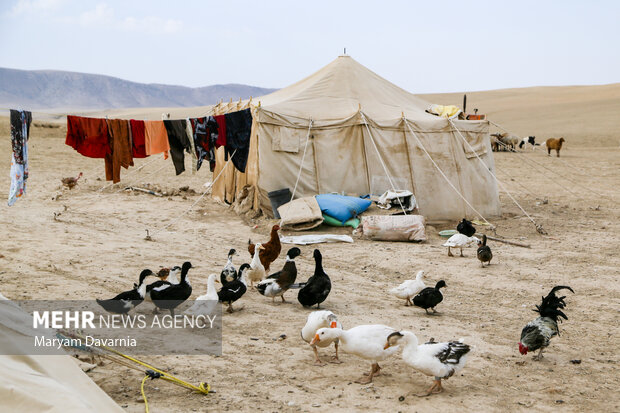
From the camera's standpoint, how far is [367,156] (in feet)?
40.6

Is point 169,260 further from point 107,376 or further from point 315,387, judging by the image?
point 315,387

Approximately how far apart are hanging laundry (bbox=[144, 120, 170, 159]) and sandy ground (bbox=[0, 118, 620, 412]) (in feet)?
5.26

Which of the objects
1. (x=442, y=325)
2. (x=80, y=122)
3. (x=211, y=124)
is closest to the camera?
(x=442, y=325)

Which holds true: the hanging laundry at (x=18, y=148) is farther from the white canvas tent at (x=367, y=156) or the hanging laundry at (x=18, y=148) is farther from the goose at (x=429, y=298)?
the goose at (x=429, y=298)

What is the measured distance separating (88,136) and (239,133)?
2619 millimetres

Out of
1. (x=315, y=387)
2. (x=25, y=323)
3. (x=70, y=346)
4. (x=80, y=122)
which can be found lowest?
(x=315, y=387)

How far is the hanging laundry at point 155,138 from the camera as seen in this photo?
33.0ft

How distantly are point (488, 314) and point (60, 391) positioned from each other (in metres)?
4.93

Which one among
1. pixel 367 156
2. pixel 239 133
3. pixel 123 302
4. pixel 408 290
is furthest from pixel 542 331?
pixel 367 156

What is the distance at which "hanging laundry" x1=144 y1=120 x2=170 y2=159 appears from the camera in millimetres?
10062

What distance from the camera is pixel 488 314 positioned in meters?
6.59

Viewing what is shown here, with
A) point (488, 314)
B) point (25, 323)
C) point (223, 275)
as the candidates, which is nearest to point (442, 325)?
point (488, 314)

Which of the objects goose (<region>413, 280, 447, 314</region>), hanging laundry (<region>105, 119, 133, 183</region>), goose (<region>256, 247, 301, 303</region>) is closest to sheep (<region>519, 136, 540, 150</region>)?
hanging laundry (<region>105, 119, 133, 183</region>)

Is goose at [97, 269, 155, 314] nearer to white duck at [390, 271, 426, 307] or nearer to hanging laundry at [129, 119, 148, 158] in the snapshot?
white duck at [390, 271, 426, 307]
